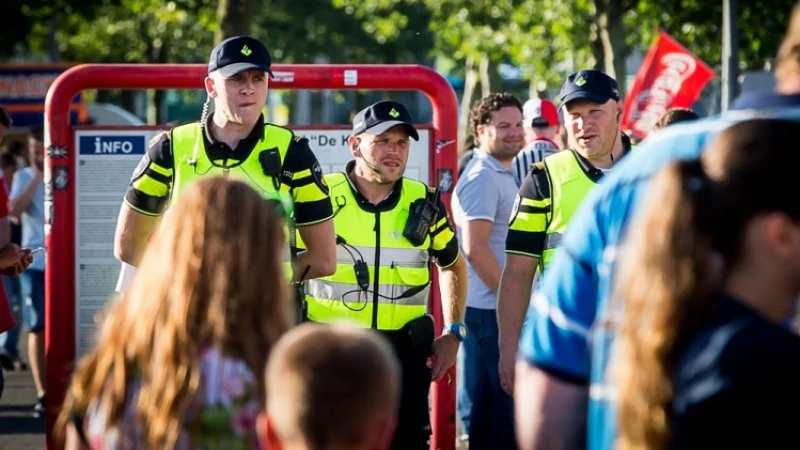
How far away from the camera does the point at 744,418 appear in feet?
8.08

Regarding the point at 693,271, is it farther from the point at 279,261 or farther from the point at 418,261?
the point at 418,261

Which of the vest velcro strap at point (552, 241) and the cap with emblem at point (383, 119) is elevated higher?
the cap with emblem at point (383, 119)

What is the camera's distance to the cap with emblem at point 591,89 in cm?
609

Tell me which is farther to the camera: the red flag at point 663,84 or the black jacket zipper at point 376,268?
the red flag at point 663,84

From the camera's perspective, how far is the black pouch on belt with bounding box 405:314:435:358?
627 cm

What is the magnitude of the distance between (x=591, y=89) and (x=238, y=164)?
158 centimetres

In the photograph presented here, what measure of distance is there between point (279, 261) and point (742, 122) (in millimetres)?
1062

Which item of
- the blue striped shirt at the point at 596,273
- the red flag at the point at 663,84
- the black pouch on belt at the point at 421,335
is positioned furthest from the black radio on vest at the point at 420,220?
Result: the red flag at the point at 663,84

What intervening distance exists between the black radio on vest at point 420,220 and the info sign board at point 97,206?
1.01 m

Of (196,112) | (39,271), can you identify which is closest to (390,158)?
(39,271)

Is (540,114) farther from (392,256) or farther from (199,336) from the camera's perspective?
(199,336)

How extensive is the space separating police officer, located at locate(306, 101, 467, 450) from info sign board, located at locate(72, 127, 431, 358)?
37.4 inches

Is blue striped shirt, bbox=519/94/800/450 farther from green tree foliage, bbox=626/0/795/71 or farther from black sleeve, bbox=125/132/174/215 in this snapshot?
green tree foliage, bbox=626/0/795/71

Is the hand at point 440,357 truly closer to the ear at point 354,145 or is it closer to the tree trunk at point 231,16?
the ear at point 354,145
